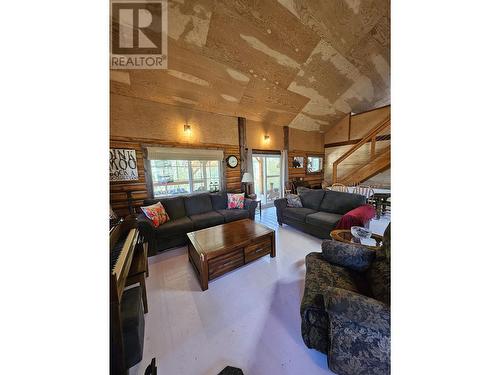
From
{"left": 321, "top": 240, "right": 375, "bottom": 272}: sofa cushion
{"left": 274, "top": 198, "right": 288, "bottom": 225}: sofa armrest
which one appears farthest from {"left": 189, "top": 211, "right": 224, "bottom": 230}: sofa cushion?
{"left": 321, "top": 240, "right": 375, "bottom": 272}: sofa cushion

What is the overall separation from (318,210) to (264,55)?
3140 millimetres

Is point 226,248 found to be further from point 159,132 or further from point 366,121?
point 366,121

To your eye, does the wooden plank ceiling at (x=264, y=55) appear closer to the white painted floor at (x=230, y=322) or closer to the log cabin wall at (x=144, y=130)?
the log cabin wall at (x=144, y=130)

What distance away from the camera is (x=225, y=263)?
205 centimetres

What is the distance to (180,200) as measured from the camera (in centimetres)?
342

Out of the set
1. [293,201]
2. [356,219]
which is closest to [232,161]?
[293,201]

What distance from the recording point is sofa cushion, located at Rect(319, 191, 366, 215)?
3025mm

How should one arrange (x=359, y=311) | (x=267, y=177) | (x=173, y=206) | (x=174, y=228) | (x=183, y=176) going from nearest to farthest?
(x=359, y=311) → (x=174, y=228) → (x=173, y=206) → (x=183, y=176) → (x=267, y=177)

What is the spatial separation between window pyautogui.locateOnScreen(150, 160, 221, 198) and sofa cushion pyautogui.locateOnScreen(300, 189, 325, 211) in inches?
85.8

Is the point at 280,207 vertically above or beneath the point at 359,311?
above
